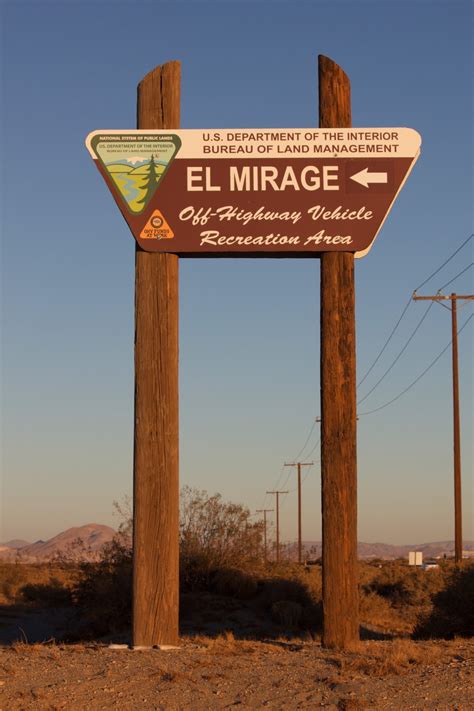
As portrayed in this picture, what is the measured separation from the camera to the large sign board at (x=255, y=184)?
1184 cm

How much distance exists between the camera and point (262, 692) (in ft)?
29.3

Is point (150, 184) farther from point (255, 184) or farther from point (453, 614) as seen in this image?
point (453, 614)

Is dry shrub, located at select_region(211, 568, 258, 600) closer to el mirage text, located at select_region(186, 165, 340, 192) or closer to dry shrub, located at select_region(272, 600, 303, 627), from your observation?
dry shrub, located at select_region(272, 600, 303, 627)

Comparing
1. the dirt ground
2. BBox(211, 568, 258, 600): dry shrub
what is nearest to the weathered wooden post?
the dirt ground

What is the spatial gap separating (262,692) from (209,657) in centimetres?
169

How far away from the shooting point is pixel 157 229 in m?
11.9

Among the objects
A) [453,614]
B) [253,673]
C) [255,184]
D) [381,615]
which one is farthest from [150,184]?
[381,615]

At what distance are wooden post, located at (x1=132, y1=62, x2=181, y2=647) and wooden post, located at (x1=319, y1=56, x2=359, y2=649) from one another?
1.71 metres

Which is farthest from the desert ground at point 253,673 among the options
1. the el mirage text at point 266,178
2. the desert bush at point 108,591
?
the el mirage text at point 266,178

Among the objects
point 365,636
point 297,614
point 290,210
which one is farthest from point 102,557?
point 290,210

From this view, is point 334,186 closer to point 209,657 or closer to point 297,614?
point 209,657

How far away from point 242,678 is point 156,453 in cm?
298

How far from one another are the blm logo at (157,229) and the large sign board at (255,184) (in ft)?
0.04

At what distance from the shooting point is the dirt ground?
28.3ft
